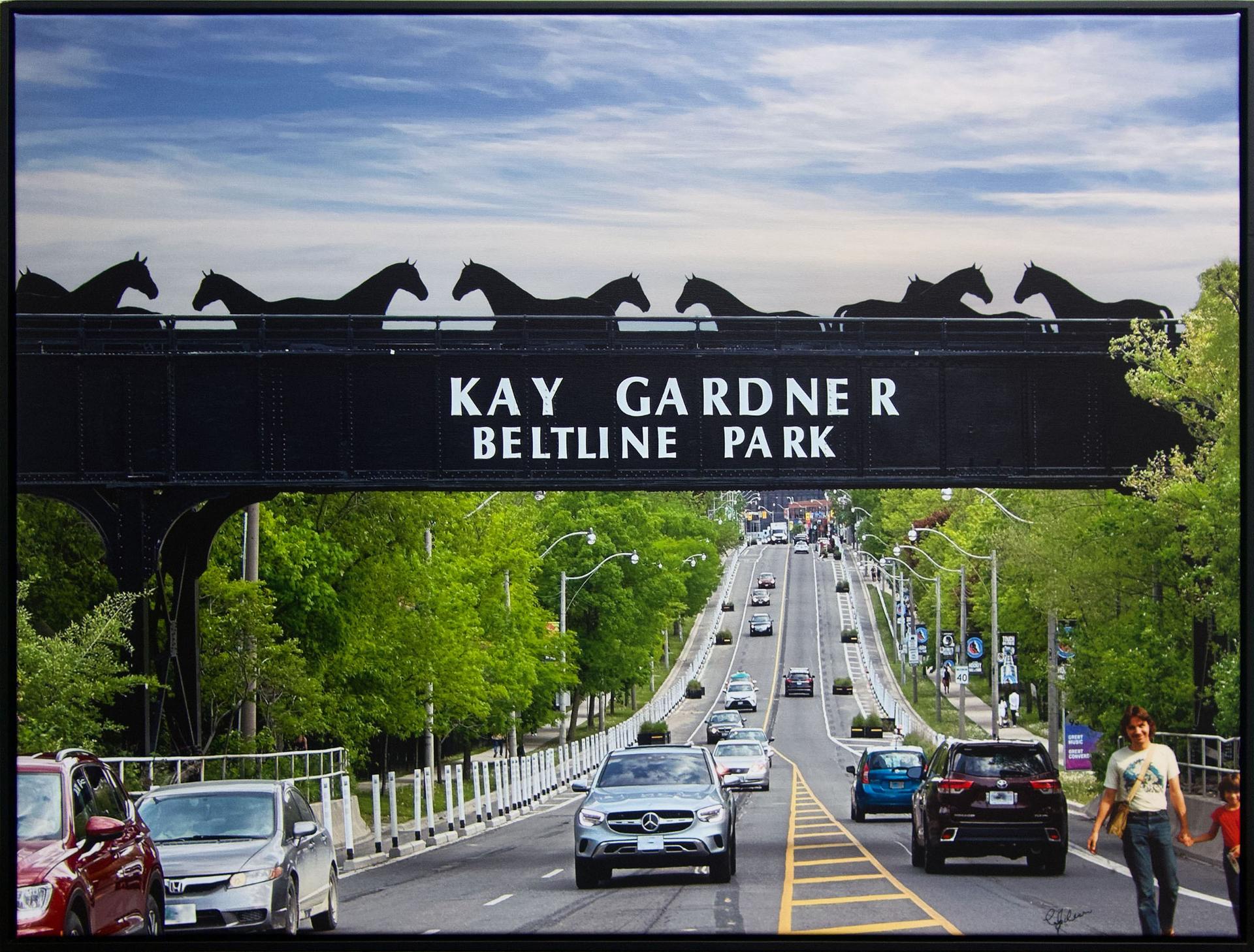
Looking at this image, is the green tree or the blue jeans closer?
the blue jeans

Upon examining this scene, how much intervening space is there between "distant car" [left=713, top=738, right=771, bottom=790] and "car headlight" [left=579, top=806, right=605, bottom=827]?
1068 inches

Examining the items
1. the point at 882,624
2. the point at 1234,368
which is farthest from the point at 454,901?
the point at 882,624

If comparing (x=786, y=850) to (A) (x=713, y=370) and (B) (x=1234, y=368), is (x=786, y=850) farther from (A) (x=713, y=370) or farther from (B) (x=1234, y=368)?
(B) (x=1234, y=368)

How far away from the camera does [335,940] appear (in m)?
16.5

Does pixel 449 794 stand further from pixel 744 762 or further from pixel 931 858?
pixel 744 762

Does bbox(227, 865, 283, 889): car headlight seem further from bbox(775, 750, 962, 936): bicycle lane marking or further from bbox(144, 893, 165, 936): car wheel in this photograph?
bbox(775, 750, 962, 936): bicycle lane marking

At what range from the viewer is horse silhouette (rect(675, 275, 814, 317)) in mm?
25719

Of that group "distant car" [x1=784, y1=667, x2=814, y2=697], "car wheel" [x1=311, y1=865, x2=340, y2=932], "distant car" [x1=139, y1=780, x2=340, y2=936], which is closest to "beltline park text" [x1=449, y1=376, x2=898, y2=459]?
"distant car" [x1=139, y1=780, x2=340, y2=936]

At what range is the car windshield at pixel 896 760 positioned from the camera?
3734cm

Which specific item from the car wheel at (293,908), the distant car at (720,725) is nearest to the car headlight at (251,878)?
the car wheel at (293,908)

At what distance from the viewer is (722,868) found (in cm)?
2261

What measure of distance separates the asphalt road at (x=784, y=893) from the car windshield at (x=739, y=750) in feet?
37.5

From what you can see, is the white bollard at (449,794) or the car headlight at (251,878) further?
the white bollard at (449,794)
